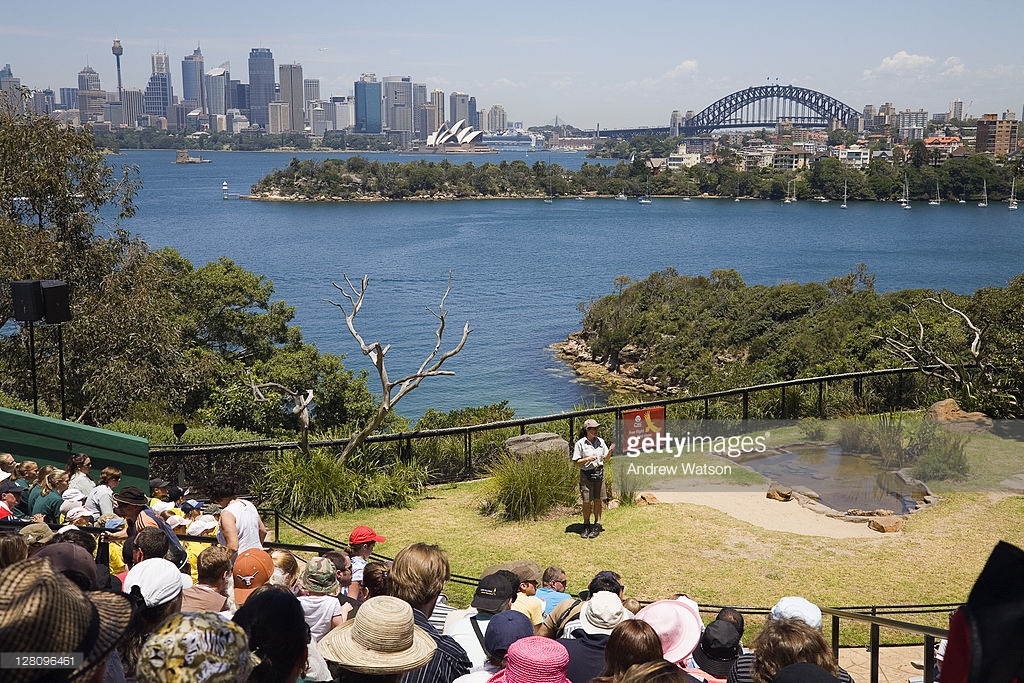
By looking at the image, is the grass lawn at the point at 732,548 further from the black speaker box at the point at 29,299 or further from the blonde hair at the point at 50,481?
the black speaker box at the point at 29,299

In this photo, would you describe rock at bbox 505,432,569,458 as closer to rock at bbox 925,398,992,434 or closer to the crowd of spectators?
rock at bbox 925,398,992,434

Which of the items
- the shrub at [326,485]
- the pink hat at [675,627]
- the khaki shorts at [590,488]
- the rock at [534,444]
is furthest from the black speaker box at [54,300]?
the pink hat at [675,627]

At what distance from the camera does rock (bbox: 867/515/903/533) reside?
9867 millimetres

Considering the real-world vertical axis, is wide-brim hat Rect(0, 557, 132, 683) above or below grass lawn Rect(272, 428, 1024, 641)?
above

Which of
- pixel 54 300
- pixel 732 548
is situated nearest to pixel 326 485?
pixel 54 300

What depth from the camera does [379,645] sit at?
397cm

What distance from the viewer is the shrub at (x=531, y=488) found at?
35.4 feet

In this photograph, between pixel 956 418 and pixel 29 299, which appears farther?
pixel 956 418

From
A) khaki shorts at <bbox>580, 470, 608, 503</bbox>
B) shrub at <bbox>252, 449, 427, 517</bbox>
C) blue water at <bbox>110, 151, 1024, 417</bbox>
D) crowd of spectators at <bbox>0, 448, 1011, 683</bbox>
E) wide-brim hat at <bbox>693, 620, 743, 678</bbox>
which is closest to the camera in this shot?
crowd of spectators at <bbox>0, 448, 1011, 683</bbox>

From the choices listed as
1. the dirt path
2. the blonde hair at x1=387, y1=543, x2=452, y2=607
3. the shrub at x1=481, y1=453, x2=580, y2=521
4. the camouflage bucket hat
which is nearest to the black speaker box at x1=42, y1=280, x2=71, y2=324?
the shrub at x1=481, y1=453, x2=580, y2=521

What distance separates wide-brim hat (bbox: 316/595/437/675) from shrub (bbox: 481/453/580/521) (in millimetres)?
6746

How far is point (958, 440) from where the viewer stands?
11.7 m

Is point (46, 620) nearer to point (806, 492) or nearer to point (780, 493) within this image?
point (780, 493)

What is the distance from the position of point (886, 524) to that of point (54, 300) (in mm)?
9792
